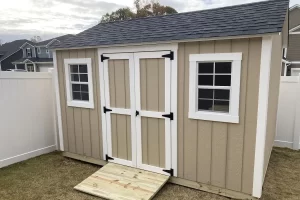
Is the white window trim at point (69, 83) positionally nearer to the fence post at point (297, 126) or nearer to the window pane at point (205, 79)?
the window pane at point (205, 79)

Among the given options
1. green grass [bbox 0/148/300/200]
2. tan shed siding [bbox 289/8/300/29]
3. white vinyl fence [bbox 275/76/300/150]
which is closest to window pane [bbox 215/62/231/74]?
green grass [bbox 0/148/300/200]

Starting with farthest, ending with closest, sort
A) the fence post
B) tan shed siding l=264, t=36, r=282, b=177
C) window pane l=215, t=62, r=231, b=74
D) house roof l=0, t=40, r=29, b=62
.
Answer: house roof l=0, t=40, r=29, b=62
the fence post
tan shed siding l=264, t=36, r=282, b=177
window pane l=215, t=62, r=231, b=74

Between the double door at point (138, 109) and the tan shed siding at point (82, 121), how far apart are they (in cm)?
23

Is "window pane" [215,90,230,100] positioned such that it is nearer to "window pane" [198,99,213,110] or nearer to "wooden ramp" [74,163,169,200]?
"window pane" [198,99,213,110]

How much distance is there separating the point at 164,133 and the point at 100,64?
1.79 m

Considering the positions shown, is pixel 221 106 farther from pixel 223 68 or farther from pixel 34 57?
pixel 34 57

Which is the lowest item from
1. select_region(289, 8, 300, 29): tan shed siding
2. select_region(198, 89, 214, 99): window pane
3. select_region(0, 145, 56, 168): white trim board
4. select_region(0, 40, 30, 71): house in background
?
select_region(0, 145, 56, 168): white trim board

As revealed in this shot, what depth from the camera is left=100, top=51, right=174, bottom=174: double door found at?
3490 millimetres

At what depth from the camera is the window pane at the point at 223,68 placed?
2.95 m

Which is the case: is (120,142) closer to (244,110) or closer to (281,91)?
(244,110)

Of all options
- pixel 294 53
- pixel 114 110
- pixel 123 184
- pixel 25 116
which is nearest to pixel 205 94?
pixel 114 110

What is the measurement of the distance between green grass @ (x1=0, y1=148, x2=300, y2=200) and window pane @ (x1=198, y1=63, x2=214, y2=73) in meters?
1.90

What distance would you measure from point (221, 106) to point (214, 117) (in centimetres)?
20

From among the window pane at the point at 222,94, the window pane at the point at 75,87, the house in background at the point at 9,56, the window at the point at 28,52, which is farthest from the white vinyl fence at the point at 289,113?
the house in background at the point at 9,56
